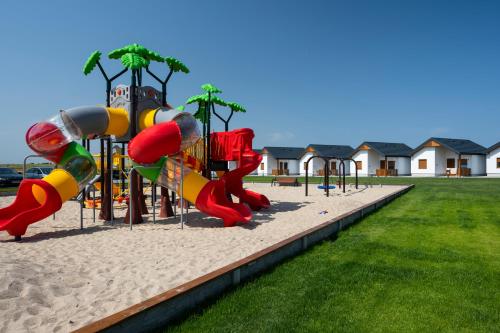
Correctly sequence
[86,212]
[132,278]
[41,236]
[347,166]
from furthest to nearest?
[347,166]
[86,212]
[41,236]
[132,278]

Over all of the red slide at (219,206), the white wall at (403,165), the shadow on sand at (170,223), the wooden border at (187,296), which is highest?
the white wall at (403,165)

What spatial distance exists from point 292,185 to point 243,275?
78.2ft

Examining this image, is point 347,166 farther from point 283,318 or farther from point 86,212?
point 283,318

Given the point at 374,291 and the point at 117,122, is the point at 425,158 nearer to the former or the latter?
the point at 117,122

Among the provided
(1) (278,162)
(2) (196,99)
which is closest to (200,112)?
(2) (196,99)

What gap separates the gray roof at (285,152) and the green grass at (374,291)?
50002mm

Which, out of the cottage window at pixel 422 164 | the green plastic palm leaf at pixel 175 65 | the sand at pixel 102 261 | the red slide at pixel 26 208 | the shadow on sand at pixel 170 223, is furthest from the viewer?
the cottage window at pixel 422 164

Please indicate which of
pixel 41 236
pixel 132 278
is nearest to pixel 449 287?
pixel 132 278

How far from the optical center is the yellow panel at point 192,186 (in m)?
Answer: 10.0

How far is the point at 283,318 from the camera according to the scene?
3.85 m

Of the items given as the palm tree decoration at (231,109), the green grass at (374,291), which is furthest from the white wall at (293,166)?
the green grass at (374,291)

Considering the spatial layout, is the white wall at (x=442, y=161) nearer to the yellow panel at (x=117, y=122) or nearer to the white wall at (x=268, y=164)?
the white wall at (x=268, y=164)

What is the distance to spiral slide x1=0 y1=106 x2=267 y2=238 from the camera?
8.83m

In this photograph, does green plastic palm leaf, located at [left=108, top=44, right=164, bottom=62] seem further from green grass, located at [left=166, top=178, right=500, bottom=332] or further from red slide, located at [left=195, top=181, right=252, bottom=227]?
green grass, located at [left=166, top=178, right=500, bottom=332]
